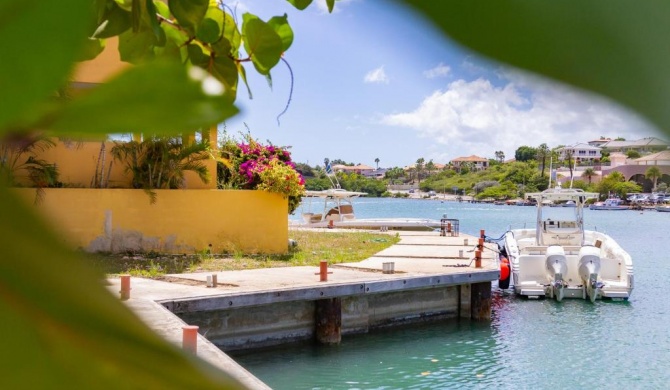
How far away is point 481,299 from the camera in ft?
28.7

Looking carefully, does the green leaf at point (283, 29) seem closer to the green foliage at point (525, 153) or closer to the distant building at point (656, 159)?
the green foliage at point (525, 153)

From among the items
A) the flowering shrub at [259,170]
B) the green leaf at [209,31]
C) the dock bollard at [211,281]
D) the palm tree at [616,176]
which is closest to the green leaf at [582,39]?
the palm tree at [616,176]

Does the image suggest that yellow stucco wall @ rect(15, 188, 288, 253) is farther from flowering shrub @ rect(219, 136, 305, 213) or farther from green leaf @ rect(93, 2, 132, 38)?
green leaf @ rect(93, 2, 132, 38)

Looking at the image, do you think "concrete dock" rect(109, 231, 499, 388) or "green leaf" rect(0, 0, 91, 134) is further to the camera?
"concrete dock" rect(109, 231, 499, 388)

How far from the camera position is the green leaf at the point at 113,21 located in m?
0.35

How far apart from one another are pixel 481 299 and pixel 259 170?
3429 mm

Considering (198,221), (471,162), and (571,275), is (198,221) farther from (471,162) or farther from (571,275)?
(471,162)

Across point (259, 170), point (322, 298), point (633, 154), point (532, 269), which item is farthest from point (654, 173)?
point (532, 269)

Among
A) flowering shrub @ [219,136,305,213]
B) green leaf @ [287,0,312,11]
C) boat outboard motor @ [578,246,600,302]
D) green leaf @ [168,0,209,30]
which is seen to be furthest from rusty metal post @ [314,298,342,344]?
green leaf @ [168,0,209,30]

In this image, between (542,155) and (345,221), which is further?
(345,221)

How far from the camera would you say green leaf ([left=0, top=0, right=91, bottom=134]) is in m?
0.06

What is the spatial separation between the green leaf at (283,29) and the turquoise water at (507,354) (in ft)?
18.2

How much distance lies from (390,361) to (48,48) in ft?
23.4

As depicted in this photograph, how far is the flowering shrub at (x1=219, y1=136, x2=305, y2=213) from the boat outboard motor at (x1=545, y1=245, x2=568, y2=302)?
419cm
